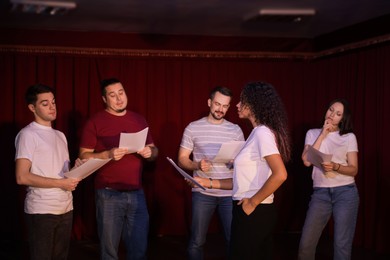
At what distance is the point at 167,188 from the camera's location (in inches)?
266

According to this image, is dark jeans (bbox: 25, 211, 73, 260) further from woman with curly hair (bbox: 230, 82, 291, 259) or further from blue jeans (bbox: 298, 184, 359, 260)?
blue jeans (bbox: 298, 184, 359, 260)

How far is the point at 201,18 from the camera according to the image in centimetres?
582

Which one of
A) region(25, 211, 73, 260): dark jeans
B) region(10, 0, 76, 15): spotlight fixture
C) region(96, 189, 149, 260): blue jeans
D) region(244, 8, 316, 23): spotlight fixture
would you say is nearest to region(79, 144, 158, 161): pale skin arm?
region(96, 189, 149, 260): blue jeans

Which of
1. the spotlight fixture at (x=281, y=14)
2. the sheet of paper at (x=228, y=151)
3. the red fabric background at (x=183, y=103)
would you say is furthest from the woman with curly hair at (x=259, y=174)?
the red fabric background at (x=183, y=103)

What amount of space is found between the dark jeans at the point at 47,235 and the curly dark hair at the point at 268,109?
146 cm

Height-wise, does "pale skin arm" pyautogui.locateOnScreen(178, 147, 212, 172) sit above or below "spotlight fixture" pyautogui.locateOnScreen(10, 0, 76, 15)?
below

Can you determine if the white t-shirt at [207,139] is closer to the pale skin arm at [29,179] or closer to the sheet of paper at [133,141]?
the sheet of paper at [133,141]

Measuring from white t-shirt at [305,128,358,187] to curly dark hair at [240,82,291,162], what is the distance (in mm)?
1346

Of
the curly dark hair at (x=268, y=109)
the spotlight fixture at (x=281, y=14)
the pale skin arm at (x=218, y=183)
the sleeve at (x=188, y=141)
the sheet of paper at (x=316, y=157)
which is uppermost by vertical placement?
the spotlight fixture at (x=281, y=14)

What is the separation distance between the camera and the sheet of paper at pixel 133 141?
3.68 meters

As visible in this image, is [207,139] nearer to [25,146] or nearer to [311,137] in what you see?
[311,137]

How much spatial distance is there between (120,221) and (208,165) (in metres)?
0.79

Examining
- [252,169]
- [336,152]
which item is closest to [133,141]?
[252,169]

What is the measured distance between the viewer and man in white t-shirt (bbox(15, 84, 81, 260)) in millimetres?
3354
